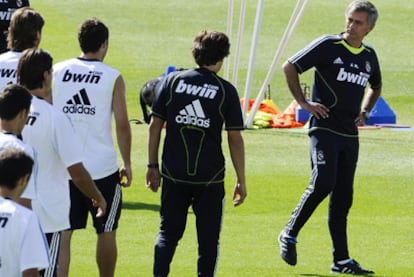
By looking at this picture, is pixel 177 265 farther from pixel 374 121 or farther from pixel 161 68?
pixel 161 68

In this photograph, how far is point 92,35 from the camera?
8.87m

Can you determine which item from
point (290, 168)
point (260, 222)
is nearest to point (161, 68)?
point (290, 168)

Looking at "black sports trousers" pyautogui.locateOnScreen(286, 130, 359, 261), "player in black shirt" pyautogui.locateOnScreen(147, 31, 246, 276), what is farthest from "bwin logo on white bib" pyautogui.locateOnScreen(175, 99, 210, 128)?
"black sports trousers" pyautogui.locateOnScreen(286, 130, 359, 261)

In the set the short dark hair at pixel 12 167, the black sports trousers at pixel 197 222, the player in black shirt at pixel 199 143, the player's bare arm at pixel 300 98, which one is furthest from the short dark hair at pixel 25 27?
the player's bare arm at pixel 300 98

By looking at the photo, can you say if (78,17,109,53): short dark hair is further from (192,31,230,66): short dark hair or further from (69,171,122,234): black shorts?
(69,171,122,234): black shorts

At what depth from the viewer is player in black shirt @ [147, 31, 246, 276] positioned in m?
8.73

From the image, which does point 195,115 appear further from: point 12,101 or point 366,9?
point 366,9

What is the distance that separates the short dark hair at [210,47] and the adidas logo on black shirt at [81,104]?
862mm

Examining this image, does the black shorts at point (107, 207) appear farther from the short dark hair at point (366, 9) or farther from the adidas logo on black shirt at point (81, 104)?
the short dark hair at point (366, 9)

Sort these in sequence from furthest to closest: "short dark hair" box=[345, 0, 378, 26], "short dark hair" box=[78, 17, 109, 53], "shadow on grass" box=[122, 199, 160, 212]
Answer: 1. "shadow on grass" box=[122, 199, 160, 212]
2. "short dark hair" box=[345, 0, 378, 26]
3. "short dark hair" box=[78, 17, 109, 53]

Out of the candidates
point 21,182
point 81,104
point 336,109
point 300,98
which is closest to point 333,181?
point 336,109

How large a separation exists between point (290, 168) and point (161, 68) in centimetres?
1510

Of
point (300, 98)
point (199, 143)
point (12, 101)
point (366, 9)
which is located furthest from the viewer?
point (300, 98)

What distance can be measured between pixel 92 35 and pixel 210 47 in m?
0.89
